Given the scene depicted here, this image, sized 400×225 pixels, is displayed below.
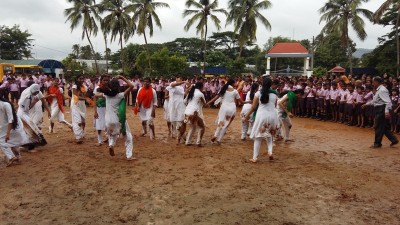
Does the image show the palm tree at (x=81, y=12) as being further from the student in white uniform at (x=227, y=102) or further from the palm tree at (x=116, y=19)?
the student in white uniform at (x=227, y=102)

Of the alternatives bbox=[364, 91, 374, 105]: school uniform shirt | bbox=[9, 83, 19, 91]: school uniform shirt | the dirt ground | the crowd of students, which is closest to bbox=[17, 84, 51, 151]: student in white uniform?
the crowd of students

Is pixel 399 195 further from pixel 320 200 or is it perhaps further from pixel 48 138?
pixel 48 138

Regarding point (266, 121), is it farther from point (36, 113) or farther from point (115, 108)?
point (36, 113)

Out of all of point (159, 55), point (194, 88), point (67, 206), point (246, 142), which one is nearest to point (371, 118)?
point (246, 142)

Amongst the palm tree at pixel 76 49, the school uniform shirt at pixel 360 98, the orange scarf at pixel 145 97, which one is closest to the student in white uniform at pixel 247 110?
the orange scarf at pixel 145 97

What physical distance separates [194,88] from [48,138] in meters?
4.67

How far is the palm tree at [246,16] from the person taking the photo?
102 feet

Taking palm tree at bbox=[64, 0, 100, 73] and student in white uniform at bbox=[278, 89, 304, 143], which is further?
palm tree at bbox=[64, 0, 100, 73]

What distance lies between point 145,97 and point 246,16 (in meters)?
23.6

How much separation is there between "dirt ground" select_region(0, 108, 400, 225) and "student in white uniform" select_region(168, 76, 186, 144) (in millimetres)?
599

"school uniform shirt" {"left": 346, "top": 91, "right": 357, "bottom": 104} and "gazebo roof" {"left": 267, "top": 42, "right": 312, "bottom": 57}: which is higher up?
"gazebo roof" {"left": 267, "top": 42, "right": 312, "bottom": 57}

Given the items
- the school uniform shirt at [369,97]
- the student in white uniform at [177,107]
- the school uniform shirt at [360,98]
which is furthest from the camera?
the school uniform shirt at [360,98]

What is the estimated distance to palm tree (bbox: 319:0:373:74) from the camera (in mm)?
27875

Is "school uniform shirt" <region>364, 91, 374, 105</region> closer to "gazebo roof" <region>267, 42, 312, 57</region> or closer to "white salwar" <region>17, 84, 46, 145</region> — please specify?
"white salwar" <region>17, 84, 46, 145</region>
